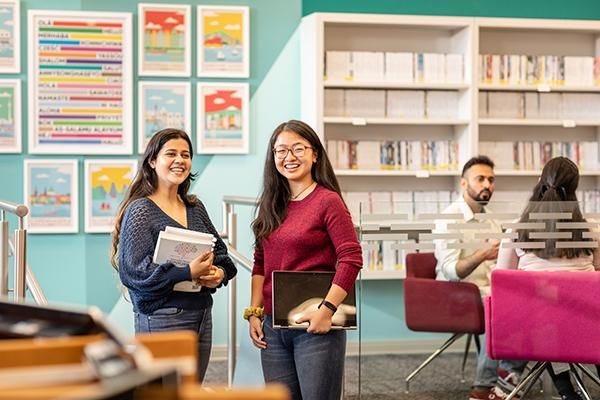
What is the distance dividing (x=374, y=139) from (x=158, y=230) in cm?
329

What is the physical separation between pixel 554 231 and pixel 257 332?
167 cm

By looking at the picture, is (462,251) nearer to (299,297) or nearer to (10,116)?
(299,297)

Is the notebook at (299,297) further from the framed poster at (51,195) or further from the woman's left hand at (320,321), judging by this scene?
the framed poster at (51,195)

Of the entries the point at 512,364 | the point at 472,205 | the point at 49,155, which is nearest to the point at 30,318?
the point at 472,205

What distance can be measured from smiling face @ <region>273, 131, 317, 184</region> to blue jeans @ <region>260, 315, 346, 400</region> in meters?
0.47

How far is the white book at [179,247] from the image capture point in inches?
117

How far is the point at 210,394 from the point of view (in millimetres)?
902

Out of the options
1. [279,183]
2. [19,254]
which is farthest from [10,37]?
[279,183]

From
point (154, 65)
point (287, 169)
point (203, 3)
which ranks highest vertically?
point (203, 3)

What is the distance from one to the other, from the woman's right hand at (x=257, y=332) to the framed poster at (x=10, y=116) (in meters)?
3.27

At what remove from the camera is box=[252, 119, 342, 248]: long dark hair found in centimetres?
293

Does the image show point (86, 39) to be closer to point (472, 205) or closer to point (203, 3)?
point (203, 3)

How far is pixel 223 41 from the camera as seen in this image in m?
5.98

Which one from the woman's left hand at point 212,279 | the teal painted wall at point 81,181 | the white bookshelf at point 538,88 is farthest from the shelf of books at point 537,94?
the woman's left hand at point 212,279
